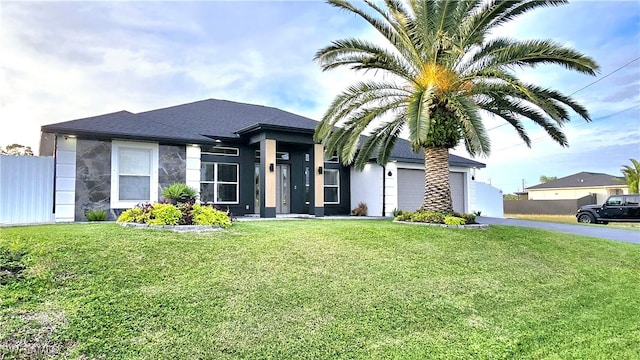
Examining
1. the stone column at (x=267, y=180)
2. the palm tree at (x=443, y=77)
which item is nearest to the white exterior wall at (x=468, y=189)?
the palm tree at (x=443, y=77)

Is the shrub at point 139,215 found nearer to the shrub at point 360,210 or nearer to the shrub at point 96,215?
the shrub at point 96,215

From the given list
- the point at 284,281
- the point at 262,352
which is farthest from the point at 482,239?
the point at 262,352

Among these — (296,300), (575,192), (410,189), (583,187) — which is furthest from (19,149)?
(575,192)

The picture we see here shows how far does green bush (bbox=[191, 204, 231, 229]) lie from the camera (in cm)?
882

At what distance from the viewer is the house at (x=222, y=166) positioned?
12328 mm

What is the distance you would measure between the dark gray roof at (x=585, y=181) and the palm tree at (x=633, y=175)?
3053 millimetres

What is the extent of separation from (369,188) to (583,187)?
28751mm

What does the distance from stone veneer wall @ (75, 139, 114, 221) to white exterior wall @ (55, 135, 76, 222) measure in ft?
0.42

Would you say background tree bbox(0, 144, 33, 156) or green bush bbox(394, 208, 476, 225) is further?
background tree bbox(0, 144, 33, 156)

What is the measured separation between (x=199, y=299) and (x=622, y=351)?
17.7 feet

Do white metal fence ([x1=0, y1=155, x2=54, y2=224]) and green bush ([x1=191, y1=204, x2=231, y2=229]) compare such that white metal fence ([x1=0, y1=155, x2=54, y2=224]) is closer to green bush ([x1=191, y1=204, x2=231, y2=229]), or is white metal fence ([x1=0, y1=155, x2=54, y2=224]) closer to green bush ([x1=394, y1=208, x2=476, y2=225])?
green bush ([x1=191, y1=204, x2=231, y2=229])

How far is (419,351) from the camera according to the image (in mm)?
4336

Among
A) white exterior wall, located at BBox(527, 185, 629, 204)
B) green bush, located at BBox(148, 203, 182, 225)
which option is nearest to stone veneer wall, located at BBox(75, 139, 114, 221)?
green bush, located at BBox(148, 203, 182, 225)

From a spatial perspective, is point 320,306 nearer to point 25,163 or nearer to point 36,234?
point 36,234
